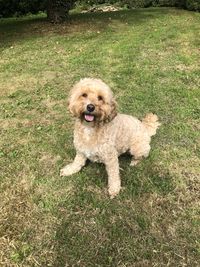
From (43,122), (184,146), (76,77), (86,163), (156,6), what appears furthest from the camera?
(156,6)

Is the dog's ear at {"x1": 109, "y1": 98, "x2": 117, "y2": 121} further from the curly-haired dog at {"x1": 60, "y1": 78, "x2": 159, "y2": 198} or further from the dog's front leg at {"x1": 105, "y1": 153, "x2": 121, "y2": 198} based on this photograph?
the dog's front leg at {"x1": 105, "y1": 153, "x2": 121, "y2": 198}

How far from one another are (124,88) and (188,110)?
1.62 m

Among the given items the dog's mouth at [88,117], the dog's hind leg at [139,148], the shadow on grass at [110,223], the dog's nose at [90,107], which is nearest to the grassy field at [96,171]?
the shadow on grass at [110,223]

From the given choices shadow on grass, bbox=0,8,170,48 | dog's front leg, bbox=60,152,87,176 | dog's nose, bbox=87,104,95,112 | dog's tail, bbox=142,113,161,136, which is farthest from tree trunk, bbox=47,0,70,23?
dog's nose, bbox=87,104,95,112

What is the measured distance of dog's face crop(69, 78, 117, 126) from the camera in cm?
461

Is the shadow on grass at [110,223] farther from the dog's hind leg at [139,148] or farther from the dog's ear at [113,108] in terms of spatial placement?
the dog's ear at [113,108]

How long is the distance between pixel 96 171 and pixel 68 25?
9567 mm

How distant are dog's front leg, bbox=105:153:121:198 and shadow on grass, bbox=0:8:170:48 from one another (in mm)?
8134

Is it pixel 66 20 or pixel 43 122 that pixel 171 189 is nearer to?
pixel 43 122

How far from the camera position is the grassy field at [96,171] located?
4598 millimetres

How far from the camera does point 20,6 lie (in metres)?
19.7

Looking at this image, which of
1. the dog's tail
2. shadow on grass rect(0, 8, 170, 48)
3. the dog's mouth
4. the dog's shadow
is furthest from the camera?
shadow on grass rect(0, 8, 170, 48)

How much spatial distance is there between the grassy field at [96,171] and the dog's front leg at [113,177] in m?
0.09

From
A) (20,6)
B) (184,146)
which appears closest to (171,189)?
(184,146)
